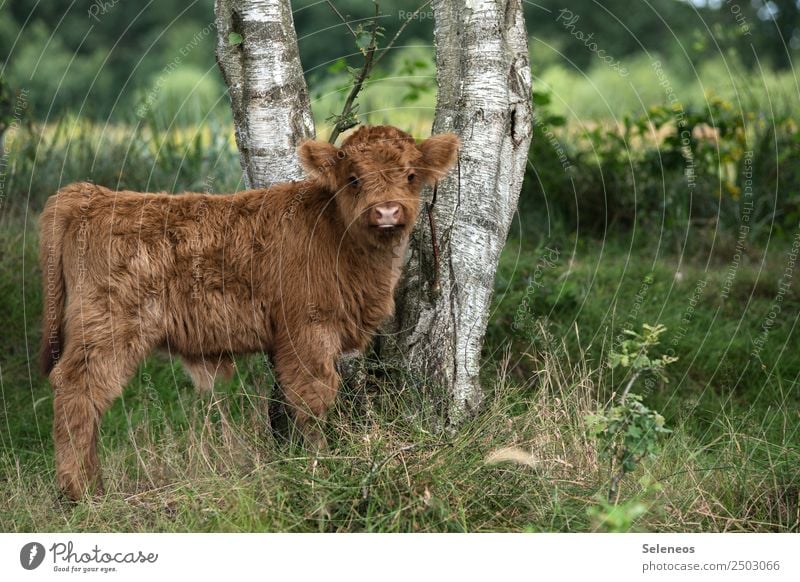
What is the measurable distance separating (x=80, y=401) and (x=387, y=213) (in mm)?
2069

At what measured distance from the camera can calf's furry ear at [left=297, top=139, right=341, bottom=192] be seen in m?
5.69

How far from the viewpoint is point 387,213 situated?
5.46 meters

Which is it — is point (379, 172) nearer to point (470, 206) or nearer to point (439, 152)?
point (439, 152)

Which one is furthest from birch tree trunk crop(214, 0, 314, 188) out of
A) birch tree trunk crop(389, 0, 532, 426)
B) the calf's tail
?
the calf's tail

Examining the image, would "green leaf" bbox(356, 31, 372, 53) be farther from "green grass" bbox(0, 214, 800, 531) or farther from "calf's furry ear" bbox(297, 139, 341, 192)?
"green grass" bbox(0, 214, 800, 531)

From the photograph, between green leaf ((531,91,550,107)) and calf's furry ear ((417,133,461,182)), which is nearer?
calf's furry ear ((417,133,461,182))

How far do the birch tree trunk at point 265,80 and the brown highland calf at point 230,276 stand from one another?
380mm

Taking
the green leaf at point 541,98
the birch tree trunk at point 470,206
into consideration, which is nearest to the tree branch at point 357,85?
the birch tree trunk at point 470,206

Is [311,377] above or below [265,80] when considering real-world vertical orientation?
below

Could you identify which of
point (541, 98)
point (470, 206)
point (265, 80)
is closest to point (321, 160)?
point (265, 80)

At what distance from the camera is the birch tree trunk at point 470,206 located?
5.99 meters

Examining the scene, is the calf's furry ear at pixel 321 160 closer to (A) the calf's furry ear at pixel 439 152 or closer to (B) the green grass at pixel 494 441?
(A) the calf's furry ear at pixel 439 152

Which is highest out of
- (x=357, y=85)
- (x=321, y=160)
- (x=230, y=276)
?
(x=357, y=85)

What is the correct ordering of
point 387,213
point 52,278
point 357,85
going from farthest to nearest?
point 357,85
point 52,278
point 387,213
